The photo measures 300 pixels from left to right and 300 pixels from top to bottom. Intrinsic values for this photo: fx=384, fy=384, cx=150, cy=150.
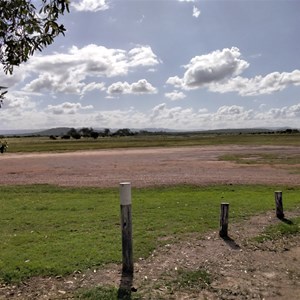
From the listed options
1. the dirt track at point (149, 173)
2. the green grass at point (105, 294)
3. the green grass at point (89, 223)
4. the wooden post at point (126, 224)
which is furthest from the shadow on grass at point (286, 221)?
the dirt track at point (149, 173)

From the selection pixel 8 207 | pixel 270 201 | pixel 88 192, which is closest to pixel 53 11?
pixel 8 207

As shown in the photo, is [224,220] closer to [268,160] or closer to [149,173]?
[149,173]

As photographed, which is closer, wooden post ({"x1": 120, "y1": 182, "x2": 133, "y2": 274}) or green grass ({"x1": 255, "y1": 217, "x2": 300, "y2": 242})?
wooden post ({"x1": 120, "y1": 182, "x2": 133, "y2": 274})

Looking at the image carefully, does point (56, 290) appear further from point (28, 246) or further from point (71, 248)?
point (28, 246)

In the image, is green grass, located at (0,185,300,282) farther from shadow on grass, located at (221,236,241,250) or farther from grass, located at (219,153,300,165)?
grass, located at (219,153,300,165)

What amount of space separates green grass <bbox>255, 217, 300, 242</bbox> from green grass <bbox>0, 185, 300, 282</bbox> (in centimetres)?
130

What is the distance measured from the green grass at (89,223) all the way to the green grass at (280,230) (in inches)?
51.1

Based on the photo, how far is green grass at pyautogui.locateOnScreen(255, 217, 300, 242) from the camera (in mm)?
9352

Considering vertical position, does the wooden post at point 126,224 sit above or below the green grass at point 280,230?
above

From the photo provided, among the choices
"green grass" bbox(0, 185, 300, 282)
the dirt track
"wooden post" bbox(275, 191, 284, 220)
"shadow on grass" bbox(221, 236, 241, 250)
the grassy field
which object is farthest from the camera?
the grassy field

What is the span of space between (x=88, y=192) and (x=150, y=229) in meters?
9.03

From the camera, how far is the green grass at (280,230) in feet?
30.7

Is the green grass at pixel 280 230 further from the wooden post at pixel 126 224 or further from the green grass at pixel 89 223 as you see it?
the wooden post at pixel 126 224

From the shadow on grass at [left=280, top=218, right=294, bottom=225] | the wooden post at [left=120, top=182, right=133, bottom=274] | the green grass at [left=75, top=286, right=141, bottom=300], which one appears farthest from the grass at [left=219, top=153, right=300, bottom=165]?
the green grass at [left=75, top=286, right=141, bottom=300]
